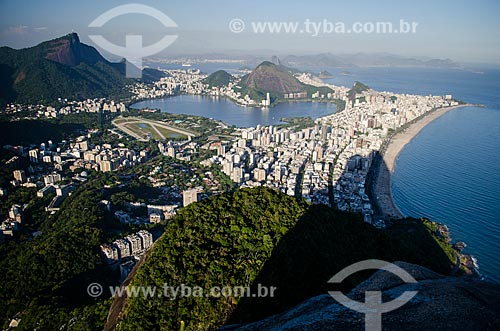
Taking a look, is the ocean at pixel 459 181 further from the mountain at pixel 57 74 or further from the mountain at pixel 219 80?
the mountain at pixel 57 74

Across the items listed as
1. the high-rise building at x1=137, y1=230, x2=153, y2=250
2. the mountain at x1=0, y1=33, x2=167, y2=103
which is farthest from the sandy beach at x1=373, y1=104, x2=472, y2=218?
the mountain at x1=0, y1=33, x2=167, y2=103

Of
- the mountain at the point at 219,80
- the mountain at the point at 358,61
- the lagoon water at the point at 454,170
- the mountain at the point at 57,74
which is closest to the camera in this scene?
the lagoon water at the point at 454,170

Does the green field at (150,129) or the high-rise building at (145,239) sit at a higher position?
the green field at (150,129)

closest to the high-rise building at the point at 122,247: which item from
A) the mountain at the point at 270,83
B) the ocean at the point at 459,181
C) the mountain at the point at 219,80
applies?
the ocean at the point at 459,181

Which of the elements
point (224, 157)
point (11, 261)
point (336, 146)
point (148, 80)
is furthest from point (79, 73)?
point (11, 261)

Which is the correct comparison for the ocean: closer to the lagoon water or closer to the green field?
the lagoon water

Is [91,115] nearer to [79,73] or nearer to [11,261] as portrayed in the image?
[79,73]
